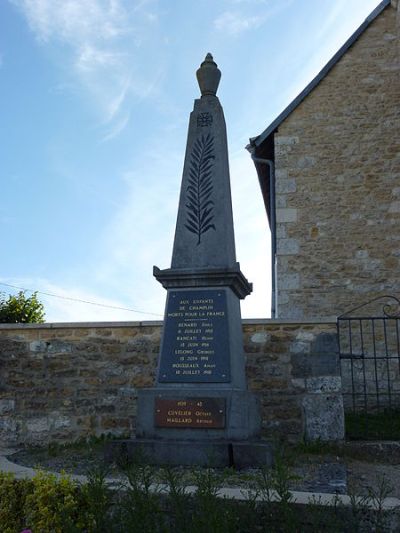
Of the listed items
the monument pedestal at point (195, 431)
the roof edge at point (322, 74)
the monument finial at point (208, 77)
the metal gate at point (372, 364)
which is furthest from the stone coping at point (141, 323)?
the roof edge at point (322, 74)

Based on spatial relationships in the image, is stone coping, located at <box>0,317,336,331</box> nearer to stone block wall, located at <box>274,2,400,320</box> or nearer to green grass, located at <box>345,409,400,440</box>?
green grass, located at <box>345,409,400,440</box>

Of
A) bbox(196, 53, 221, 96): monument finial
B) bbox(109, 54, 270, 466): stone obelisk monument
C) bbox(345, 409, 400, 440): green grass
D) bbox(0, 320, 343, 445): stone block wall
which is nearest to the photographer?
bbox(109, 54, 270, 466): stone obelisk monument

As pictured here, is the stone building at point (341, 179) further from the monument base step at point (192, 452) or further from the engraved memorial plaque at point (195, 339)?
the monument base step at point (192, 452)

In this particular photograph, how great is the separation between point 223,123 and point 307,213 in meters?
4.60

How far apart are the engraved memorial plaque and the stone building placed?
4.65 meters

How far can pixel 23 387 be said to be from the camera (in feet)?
22.7

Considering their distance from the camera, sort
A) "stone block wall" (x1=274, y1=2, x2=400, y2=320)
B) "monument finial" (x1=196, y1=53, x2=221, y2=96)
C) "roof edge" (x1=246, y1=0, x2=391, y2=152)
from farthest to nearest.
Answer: "roof edge" (x1=246, y1=0, x2=391, y2=152)
"stone block wall" (x1=274, y1=2, x2=400, y2=320)
"monument finial" (x1=196, y1=53, x2=221, y2=96)

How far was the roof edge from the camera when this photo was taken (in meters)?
10.8

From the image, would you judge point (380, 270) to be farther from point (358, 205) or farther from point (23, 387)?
point (23, 387)

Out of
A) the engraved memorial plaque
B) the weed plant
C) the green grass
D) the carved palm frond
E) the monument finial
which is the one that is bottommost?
the weed plant

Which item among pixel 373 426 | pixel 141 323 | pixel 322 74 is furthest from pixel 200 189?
pixel 322 74

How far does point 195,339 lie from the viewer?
5137mm

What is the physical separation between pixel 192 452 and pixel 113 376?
7.98 feet

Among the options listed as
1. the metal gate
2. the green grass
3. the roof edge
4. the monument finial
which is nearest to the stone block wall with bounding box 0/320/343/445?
the green grass
